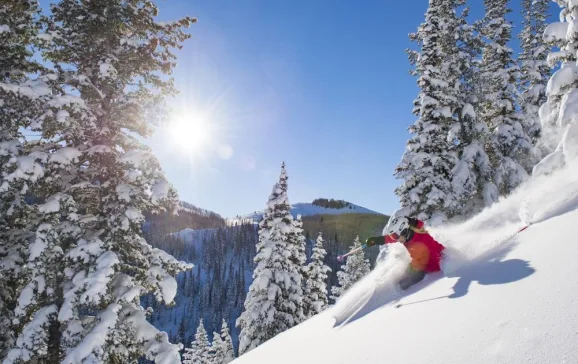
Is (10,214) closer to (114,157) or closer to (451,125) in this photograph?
(114,157)

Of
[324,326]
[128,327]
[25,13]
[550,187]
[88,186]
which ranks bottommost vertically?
[324,326]

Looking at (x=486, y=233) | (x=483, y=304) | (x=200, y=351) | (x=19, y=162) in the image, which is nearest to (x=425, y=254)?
(x=486, y=233)

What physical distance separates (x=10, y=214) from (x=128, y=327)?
14.8 ft

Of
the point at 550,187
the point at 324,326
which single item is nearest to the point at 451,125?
the point at 550,187

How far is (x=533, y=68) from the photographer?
2398 centimetres

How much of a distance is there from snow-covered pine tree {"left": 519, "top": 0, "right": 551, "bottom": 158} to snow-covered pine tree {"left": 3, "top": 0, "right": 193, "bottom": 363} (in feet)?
60.5

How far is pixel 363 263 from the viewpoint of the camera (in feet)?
133

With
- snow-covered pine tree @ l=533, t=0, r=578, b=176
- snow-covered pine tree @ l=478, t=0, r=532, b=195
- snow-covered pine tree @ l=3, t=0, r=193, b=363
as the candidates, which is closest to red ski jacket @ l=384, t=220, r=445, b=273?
snow-covered pine tree @ l=533, t=0, r=578, b=176

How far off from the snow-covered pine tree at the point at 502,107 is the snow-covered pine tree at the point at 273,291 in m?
12.8

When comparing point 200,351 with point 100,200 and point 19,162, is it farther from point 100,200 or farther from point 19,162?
point 19,162

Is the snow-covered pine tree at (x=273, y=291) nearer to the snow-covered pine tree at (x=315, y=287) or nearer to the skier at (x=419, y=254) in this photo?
the snow-covered pine tree at (x=315, y=287)

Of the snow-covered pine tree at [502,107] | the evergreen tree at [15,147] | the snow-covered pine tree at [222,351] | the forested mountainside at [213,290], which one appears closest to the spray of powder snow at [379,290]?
the evergreen tree at [15,147]

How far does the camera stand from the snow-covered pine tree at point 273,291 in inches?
878

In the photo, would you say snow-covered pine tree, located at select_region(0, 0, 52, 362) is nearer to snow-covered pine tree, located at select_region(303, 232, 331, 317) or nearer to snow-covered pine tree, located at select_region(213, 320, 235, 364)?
snow-covered pine tree, located at select_region(303, 232, 331, 317)
